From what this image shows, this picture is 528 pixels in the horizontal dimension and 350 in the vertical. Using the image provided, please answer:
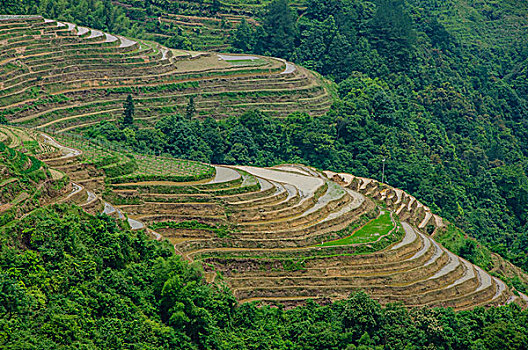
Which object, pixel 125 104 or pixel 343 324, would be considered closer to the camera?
pixel 343 324

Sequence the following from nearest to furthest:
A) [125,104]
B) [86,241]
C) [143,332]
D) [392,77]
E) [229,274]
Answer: [143,332], [86,241], [229,274], [125,104], [392,77]

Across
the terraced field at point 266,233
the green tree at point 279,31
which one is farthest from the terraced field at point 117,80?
the terraced field at point 266,233

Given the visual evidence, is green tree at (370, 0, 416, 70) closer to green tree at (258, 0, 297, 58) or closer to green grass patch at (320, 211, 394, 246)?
green tree at (258, 0, 297, 58)

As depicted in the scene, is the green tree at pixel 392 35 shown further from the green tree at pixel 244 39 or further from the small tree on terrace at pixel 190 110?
the small tree on terrace at pixel 190 110

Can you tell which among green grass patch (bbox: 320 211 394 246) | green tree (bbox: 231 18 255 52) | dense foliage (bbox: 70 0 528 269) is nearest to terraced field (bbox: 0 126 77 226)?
green grass patch (bbox: 320 211 394 246)

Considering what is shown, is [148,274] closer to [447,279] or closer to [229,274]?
[229,274]

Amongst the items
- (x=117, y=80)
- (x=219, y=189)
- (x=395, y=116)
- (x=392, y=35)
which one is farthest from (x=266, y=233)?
(x=392, y=35)

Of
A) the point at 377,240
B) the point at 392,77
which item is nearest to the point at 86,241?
the point at 377,240

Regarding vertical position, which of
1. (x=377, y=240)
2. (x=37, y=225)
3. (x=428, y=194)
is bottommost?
(x=428, y=194)
